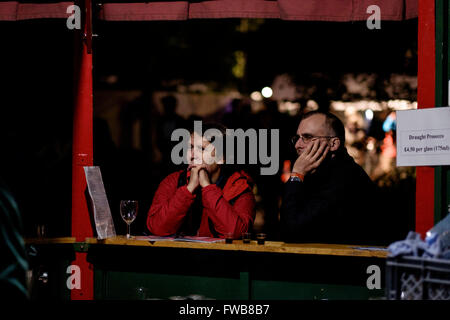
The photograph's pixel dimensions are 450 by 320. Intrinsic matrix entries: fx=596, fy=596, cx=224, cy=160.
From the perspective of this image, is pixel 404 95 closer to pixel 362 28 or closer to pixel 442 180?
pixel 362 28

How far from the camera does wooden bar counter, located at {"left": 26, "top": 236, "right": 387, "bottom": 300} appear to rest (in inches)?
152

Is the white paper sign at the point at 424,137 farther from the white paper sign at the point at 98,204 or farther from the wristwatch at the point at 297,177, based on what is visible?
the white paper sign at the point at 98,204

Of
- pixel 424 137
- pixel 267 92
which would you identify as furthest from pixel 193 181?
pixel 267 92

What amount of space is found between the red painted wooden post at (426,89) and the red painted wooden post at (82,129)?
2411 mm

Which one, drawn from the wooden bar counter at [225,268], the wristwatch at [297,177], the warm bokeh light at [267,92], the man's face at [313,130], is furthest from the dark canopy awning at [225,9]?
the warm bokeh light at [267,92]

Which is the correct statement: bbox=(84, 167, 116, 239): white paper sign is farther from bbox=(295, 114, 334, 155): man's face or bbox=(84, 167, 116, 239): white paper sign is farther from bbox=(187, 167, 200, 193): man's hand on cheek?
bbox=(295, 114, 334, 155): man's face

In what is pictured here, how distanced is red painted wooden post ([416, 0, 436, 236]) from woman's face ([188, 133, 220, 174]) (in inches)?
66.1

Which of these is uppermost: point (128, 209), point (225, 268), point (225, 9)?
point (225, 9)

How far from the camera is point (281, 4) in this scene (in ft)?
Answer: 15.1

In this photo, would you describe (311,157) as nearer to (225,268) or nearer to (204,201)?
(204,201)

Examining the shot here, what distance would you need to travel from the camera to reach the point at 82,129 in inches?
181

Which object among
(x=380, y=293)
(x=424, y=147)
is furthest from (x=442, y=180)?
(x=380, y=293)

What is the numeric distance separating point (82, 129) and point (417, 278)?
10.1ft
